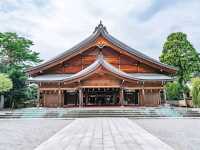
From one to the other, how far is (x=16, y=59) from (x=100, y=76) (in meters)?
16.6

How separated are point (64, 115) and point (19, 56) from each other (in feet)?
58.6

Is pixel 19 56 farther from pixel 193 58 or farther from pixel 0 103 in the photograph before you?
pixel 193 58

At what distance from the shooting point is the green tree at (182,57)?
1042 inches

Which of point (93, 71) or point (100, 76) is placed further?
point (100, 76)

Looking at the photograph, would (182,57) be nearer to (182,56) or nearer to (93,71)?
(182,56)

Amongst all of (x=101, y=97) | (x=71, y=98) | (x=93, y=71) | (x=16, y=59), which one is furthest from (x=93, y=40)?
(x=16, y=59)

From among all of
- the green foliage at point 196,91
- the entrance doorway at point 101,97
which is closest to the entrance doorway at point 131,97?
the entrance doorway at point 101,97

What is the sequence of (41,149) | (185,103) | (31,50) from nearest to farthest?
1. (41,149)
2. (185,103)
3. (31,50)

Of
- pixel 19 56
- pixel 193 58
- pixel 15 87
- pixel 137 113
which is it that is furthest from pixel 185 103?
pixel 19 56

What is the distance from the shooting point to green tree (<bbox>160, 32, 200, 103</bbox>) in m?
26.5

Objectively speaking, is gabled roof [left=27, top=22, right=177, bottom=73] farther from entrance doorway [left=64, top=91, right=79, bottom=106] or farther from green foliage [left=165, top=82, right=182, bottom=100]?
green foliage [left=165, top=82, right=182, bottom=100]

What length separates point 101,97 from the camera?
66.1ft

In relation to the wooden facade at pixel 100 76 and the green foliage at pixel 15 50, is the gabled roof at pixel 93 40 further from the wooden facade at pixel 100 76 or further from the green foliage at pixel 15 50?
the green foliage at pixel 15 50

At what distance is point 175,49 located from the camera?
27.2m
